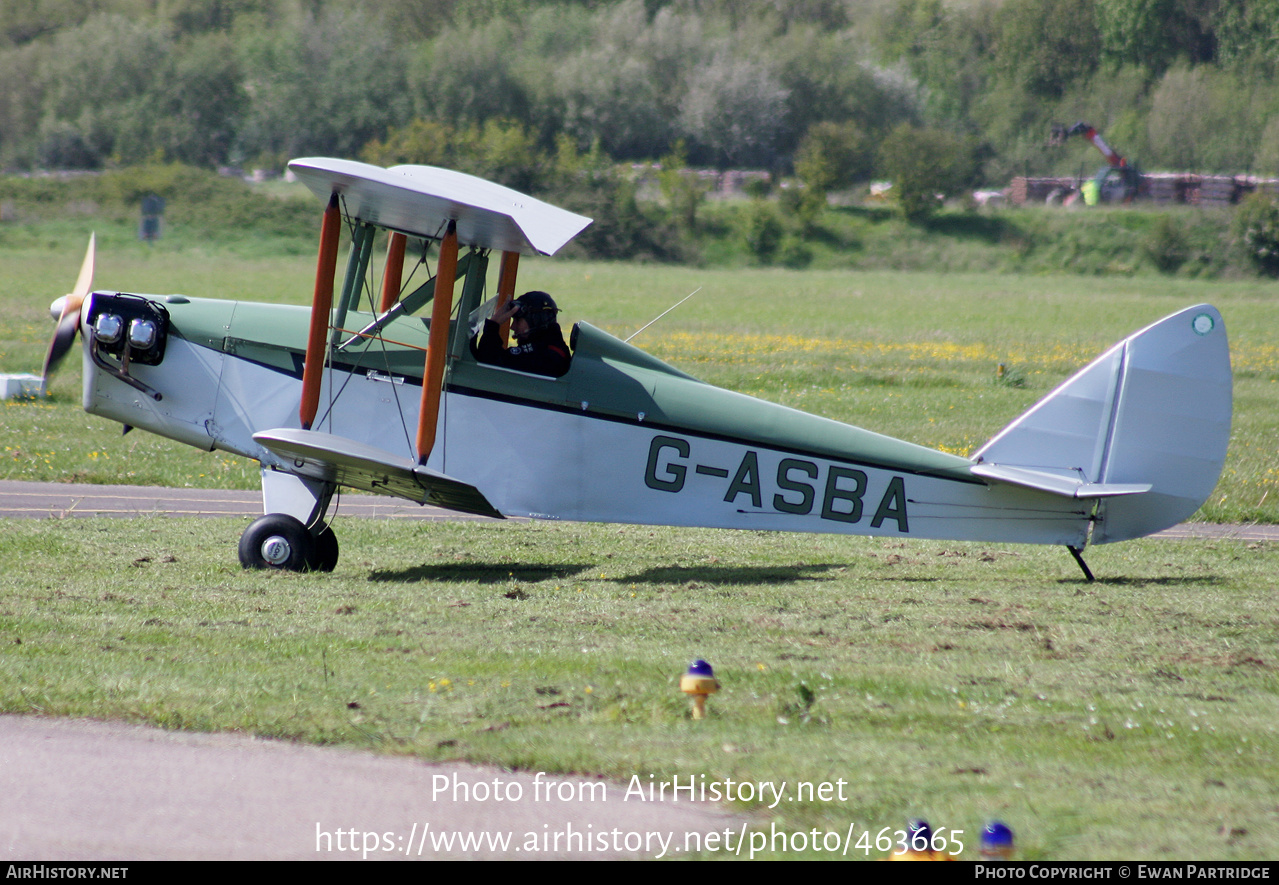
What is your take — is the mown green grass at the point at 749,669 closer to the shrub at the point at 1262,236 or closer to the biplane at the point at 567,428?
the biplane at the point at 567,428

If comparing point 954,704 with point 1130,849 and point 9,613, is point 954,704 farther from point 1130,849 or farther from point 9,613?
point 9,613

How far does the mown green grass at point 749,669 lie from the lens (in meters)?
4.64

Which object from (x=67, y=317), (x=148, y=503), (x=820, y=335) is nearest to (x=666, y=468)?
(x=67, y=317)

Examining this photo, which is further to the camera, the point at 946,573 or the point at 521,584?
the point at 946,573

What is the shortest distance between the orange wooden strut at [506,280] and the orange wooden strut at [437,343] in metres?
0.62

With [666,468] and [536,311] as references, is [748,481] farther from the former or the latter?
[536,311]

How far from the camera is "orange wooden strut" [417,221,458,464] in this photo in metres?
8.09

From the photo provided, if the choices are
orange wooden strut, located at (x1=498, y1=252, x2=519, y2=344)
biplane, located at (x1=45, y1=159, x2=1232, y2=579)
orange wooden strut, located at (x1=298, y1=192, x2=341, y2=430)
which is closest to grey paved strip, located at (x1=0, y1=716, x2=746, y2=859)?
orange wooden strut, located at (x1=298, y1=192, x2=341, y2=430)

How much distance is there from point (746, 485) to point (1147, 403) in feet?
9.12

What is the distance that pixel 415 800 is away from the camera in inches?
176

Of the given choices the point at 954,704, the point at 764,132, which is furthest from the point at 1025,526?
the point at 764,132

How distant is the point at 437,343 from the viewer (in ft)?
26.8

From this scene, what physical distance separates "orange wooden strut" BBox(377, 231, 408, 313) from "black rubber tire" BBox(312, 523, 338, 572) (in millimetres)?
1684

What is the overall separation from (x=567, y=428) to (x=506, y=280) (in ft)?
3.81
